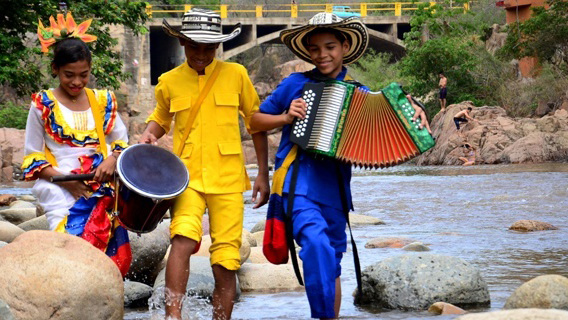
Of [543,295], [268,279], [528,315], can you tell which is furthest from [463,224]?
[528,315]

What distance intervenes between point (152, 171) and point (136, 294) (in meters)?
1.74

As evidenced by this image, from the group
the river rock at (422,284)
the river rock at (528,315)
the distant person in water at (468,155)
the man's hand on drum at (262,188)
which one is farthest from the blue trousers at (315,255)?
the distant person in water at (468,155)

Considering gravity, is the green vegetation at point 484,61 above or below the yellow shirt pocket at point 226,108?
below

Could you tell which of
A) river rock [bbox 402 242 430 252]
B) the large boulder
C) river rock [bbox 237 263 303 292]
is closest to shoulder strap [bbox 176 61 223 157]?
the large boulder

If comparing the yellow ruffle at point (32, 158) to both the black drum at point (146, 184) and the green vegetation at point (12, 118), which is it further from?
the green vegetation at point (12, 118)

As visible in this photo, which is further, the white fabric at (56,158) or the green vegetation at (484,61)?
the green vegetation at (484,61)

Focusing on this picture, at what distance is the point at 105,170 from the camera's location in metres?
4.91

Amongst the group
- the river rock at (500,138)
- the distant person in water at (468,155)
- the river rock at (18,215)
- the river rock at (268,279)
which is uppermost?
the river rock at (268,279)

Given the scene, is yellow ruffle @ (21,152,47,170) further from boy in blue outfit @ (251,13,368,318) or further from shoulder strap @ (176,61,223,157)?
boy in blue outfit @ (251,13,368,318)

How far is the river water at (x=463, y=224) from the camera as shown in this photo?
6348 mm

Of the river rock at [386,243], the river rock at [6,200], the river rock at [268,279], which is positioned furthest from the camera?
the river rock at [6,200]

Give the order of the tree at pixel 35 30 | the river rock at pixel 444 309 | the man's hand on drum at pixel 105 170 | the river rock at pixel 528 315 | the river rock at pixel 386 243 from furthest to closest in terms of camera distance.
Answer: the tree at pixel 35 30
the river rock at pixel 386 243
the river rock at pixel 444 309
the man's hand on drum at pixel 105 170
the river rock at pixel 528 315

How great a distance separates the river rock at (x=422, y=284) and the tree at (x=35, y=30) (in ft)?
28.7

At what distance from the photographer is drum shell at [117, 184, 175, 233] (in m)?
4.79
